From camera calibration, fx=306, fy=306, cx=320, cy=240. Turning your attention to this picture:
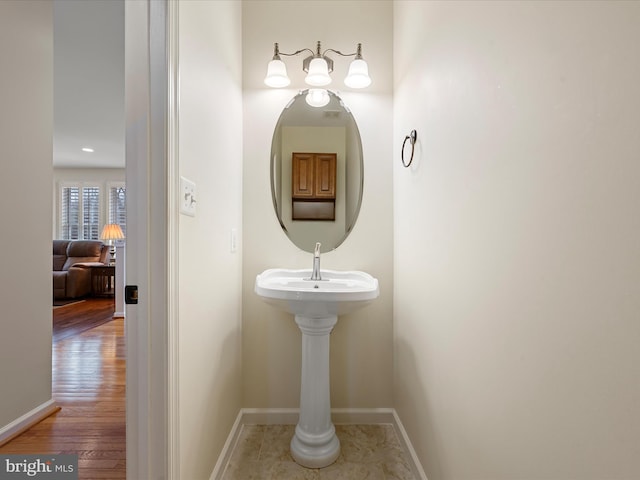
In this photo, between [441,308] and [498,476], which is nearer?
[498,476]

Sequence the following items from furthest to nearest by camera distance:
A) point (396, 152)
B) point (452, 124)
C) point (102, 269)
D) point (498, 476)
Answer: point (102, 269) → point (396, 152) → point (452, 124) → point (498, 476)

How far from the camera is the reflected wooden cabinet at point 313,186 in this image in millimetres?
1782

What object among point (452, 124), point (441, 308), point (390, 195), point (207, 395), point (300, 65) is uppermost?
point (300, 65)

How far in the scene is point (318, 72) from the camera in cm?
163

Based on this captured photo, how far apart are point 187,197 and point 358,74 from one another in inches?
45.1

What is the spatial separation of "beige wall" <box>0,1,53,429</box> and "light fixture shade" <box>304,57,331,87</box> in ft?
5.22

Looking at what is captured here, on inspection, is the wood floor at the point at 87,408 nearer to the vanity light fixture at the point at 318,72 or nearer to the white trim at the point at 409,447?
the white trim at the point at 409,447

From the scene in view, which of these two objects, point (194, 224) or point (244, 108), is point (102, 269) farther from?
point (194, 224)

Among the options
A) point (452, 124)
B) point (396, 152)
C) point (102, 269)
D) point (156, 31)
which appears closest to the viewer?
point (156, 31)

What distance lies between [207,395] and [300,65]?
Answer: 1.74 meters

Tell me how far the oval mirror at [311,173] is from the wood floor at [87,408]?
144 cm

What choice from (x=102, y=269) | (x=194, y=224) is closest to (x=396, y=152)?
(x=194, y=224)

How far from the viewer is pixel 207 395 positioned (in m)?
1.24

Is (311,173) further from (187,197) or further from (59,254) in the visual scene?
(59,254)
